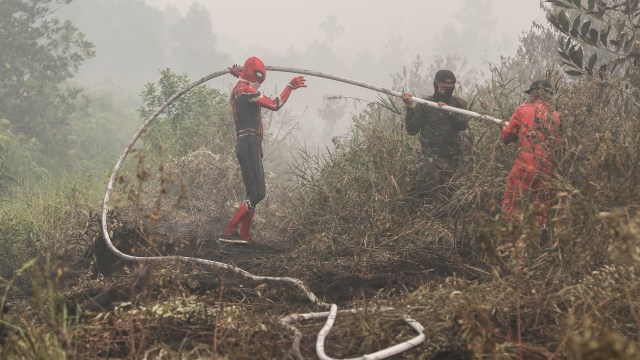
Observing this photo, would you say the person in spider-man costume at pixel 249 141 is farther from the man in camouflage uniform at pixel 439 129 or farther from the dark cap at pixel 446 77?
the dark cap at pixel 446 77

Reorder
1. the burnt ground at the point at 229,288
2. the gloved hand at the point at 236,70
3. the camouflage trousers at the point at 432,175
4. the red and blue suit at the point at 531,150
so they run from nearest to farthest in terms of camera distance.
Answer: the burnt ground at the point at 229,288 < the red and blue suit at the point at 531,150 < the camouflage trousers at the point at 432,175 < the gloved hand at the point at 236,70

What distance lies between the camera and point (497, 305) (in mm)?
3508

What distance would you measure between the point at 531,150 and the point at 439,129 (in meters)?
1.60

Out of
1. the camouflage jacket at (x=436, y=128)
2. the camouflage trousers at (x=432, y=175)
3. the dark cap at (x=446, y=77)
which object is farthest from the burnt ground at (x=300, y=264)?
the dark cap at (x=446, y=77)

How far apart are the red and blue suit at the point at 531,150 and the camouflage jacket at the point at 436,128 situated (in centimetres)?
77

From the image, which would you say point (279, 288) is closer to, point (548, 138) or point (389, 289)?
point (389, 289)

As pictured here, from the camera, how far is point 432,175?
252 inches

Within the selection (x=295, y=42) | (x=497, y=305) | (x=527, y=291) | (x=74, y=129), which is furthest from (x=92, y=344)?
(x=295, y=42)

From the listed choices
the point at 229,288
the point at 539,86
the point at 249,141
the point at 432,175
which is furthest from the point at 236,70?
the point at 539,86

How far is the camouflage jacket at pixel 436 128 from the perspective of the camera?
658cm

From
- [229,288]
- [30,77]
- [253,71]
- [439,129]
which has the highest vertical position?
[30,77]

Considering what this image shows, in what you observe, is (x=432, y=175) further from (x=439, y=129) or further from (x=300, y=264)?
(x=300, y=264)

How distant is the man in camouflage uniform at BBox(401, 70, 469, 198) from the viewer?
6430mm

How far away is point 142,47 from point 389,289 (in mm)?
50250
